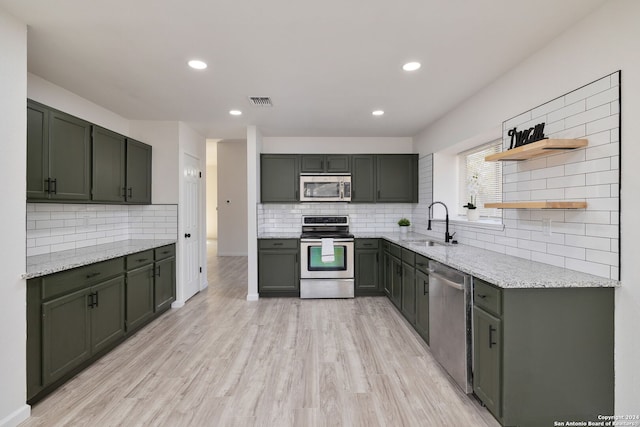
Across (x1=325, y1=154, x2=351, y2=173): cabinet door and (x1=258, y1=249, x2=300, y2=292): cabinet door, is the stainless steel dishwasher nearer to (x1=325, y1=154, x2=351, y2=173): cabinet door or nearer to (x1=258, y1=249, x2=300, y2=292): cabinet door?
(x1=258, y1=249, x2=300, y2=292): cabinet door

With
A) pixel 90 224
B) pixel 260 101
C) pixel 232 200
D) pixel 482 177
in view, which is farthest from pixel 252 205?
pixel 232 200

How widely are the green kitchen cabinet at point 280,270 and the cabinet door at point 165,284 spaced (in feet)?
3.82

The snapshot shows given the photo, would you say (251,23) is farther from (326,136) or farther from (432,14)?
(326,136)

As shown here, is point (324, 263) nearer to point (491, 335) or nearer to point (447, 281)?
point (447, 281)

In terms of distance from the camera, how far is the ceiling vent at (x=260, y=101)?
132 inches

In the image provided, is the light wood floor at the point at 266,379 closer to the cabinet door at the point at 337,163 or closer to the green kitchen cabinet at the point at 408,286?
the green kitchen cabinet at the point at 408,286

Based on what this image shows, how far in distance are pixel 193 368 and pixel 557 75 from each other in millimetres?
3586

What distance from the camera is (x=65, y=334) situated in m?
2.36

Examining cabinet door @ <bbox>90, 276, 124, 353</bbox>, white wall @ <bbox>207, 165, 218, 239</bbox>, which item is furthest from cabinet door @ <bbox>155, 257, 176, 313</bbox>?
white wall @ <bbox>207, 165, 218, 239</bbox>

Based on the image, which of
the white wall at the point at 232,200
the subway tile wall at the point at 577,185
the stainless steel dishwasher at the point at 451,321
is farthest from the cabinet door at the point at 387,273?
the white wall at the point at 232,200

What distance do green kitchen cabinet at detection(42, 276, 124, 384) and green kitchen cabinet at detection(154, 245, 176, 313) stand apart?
66cm

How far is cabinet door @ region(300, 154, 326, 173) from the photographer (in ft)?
16.2

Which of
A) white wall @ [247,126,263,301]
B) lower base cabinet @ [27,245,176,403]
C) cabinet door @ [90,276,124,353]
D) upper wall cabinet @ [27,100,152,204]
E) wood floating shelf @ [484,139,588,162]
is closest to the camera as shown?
wood floating shelf @ [484,139,588,162]

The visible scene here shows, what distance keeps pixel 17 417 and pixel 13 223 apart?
1.21 m
